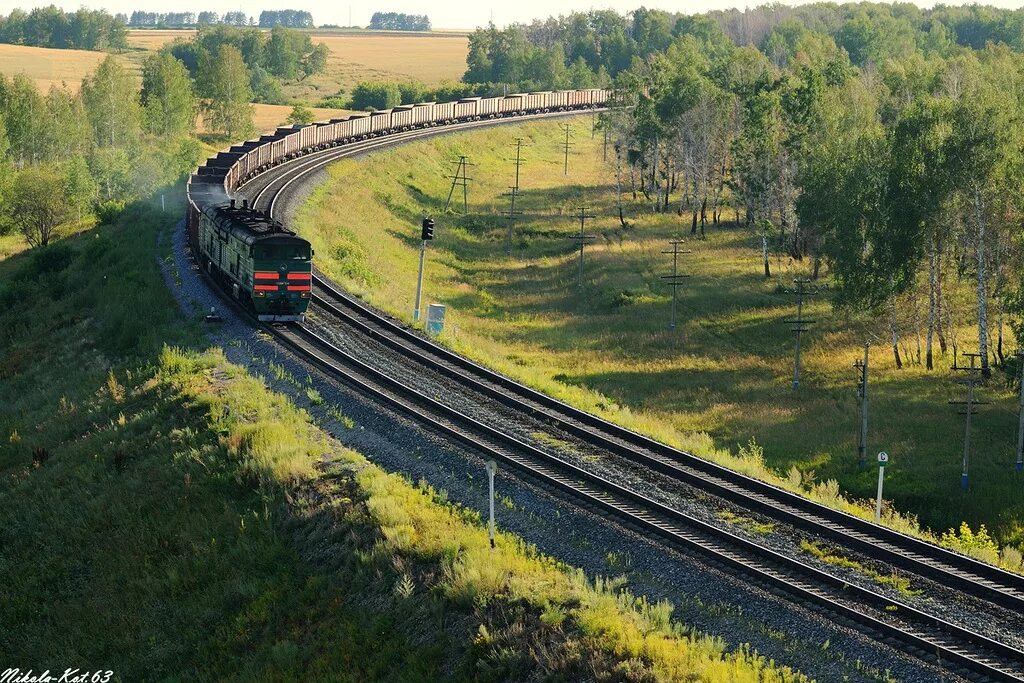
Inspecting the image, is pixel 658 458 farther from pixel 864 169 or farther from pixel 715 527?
pixel 864 169

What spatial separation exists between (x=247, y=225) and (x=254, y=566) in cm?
2159

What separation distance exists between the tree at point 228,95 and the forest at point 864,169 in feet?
154

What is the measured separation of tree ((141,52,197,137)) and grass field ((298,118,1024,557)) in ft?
113

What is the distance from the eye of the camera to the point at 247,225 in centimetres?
4150

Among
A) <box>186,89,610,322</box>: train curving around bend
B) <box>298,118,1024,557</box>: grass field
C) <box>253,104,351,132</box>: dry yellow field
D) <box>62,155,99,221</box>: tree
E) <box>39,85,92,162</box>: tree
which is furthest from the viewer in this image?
<box>253,104,351,132</box>: dry yellow field

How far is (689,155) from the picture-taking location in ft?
285

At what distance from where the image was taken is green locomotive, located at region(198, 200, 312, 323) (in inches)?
1513

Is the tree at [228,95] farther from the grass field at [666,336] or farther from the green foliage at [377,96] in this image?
the grass field at [666,336]

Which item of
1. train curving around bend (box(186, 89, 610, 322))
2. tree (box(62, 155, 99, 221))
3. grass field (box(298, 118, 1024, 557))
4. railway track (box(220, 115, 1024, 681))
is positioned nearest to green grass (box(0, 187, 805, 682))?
railway track (box(220, 115, 1024, 681))

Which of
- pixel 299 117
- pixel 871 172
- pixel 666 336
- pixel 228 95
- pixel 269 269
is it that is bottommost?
pixel 666 336

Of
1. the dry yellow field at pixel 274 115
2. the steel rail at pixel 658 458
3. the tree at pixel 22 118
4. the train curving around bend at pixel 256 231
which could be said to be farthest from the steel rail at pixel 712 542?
the dry yellow field at pixel 274 115

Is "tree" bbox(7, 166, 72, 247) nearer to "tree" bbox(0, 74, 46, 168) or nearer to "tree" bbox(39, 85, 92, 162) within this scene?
"tree" bbox(0, 74, 46, 168)

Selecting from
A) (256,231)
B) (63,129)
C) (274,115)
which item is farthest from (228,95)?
(256,231)

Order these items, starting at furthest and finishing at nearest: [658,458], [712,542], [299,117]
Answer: [299,117], [658,458], [712,542]
